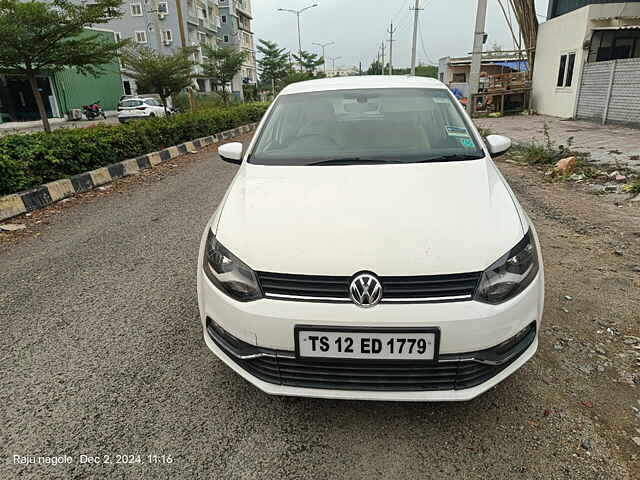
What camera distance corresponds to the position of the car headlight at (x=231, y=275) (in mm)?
1776

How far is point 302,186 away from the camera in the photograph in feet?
7.36

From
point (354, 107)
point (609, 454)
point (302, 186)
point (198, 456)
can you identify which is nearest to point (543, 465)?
point (609, 454)

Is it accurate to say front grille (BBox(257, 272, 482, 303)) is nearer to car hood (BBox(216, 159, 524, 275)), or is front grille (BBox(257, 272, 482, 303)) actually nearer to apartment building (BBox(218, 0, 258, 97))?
car hood (BBox(216, 159, 524, 275))

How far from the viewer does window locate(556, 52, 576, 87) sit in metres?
14.4

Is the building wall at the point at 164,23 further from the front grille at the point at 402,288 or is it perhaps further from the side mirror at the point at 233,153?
the front grille at the point at 402,288

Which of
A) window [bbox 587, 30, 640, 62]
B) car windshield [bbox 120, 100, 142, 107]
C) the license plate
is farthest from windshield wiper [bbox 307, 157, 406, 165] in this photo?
car windshield [bbox 120, 100, 142, 107]

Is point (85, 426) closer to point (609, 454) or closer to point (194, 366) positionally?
point (194, 366)

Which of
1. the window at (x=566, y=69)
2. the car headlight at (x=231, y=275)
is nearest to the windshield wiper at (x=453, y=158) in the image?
the car headlight at (x=231, y=275)

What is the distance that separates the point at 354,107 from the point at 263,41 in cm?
4835

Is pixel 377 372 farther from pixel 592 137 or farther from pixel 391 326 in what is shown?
pixel 592 137

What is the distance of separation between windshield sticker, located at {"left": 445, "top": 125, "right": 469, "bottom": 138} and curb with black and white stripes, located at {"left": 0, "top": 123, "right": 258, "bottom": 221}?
514 cm

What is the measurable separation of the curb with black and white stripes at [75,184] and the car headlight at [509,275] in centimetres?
556

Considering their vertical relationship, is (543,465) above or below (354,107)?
below

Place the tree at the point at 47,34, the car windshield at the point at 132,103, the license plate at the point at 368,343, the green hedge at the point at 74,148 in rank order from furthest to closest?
the car windshield at the point at 132,103
the tree at the point at 47,34
the green hedge at the point at 74,148
the license plate at the point at 368,343
